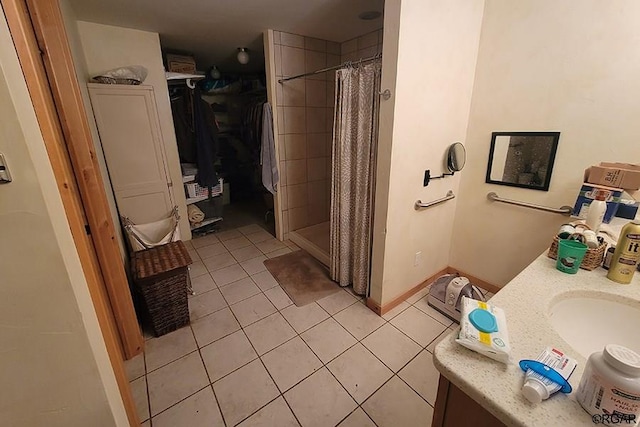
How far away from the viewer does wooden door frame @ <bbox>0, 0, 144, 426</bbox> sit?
2.54 ft

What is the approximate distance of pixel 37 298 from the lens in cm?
63

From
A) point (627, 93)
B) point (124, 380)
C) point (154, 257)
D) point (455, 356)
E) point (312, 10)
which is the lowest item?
point (124, 380)

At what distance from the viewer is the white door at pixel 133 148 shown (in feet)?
7.36

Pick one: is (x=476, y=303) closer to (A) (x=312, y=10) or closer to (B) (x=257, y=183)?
(A) (x=312, y=10)

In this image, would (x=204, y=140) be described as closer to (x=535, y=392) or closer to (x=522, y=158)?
(x=522, y=158)

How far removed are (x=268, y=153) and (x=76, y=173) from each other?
70.5 inches

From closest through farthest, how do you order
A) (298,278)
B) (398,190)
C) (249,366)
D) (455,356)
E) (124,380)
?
1. (455,356)
2. (124,380)
3. (249,366)
4. (398,190)
5. (298,278)

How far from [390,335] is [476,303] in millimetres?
1152

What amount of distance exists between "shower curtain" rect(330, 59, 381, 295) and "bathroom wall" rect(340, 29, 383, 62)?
1.11 metres

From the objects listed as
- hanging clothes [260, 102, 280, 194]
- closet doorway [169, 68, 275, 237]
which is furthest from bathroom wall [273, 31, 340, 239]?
closet doorway [169, 68, 275, 237]

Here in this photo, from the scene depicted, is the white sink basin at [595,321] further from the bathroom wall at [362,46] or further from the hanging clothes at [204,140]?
the hanging clothes at [204,140]

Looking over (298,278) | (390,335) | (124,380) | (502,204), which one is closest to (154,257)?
(124,380)

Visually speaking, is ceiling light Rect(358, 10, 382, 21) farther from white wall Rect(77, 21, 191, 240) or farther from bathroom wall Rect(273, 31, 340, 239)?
white wall Rect(77, 21, 191, 240)

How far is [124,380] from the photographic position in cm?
104
